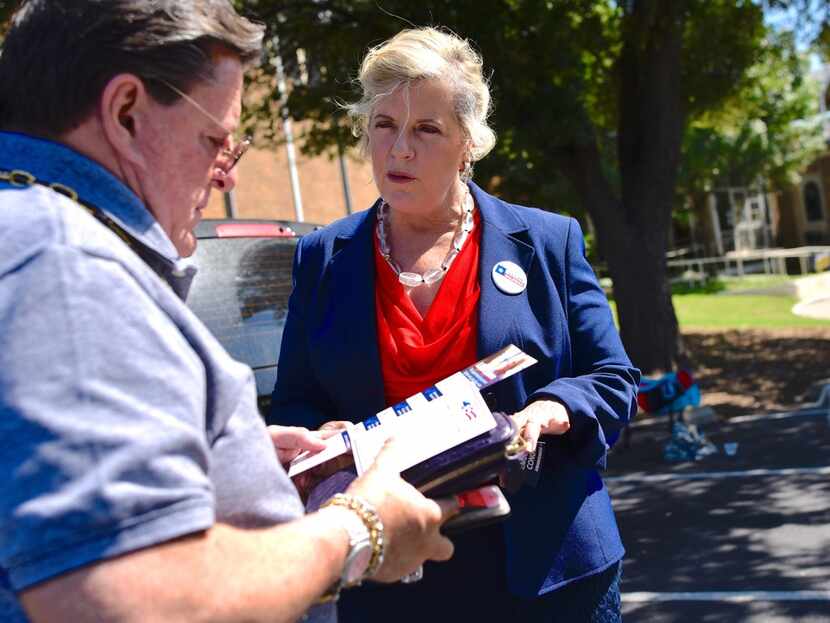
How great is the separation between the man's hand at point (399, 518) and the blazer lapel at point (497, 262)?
90 centimetres

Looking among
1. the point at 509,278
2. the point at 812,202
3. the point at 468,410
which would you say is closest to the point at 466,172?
the point at 509,278

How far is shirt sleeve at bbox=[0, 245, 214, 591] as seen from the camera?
0.97m

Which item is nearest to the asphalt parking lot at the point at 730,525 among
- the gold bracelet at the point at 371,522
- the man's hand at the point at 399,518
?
the man's hand at the point at 399,518

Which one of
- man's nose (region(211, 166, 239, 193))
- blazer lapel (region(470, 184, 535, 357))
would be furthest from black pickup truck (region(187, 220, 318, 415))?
man's nose (region(211, 166, 239, 193))

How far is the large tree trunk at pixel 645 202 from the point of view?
1040cm

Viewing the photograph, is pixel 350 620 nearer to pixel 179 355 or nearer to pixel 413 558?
pixel 413 558

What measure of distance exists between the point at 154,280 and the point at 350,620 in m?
1.51

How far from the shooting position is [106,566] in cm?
98

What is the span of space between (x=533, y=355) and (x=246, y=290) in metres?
2.12

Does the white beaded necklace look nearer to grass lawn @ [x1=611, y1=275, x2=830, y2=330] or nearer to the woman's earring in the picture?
the woman's earring

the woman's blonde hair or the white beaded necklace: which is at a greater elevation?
the woman's blonde hair

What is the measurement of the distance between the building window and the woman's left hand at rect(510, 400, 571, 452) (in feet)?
137

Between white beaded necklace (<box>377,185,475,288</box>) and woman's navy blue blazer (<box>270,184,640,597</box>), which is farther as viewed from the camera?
white beaded necklace (<box>377,185,475,288</box>)

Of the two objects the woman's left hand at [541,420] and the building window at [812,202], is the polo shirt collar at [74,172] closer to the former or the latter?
the woman's left hand at [541,420]
